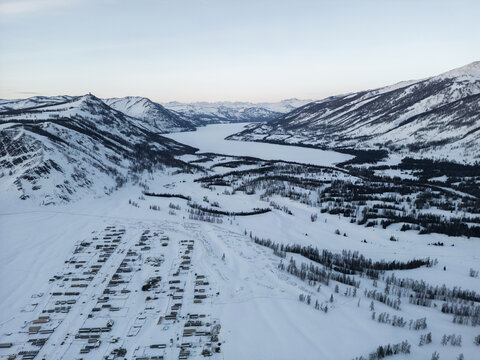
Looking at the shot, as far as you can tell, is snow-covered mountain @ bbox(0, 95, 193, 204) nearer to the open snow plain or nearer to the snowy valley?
the snowy valley

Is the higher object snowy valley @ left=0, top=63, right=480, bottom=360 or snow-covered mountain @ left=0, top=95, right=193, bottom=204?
snow-covered mountain @ left=0, top=95, right=193, bottom=204

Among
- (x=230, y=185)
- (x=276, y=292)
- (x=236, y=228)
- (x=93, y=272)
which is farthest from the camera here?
(x=230, y=185)

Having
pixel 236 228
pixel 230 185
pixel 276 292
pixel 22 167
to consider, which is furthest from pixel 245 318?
pixel 230 185

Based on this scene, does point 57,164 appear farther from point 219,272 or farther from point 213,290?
point 213,290

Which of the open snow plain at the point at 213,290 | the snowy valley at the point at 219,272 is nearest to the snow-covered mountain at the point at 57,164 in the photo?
the snowy valley at the point at 219,272

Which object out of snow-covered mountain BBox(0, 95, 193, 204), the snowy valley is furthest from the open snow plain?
snow-covered mountain BBox(0, 95, 193, 204)

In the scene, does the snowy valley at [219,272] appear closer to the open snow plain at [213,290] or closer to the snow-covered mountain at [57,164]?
the open snow plain at [213,290]

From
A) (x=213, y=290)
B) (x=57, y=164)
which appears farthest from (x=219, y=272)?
(x=57, y=164)

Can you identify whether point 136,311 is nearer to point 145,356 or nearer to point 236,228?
point 145,356
